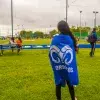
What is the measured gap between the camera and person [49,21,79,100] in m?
7.26

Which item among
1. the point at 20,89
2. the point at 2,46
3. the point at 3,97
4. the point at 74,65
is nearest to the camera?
the point at 74,65

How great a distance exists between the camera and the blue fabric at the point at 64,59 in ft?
23.8

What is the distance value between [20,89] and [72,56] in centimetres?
295

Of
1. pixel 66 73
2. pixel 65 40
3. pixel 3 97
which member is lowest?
pixel 3 97

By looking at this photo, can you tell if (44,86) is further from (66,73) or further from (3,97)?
(66,73)

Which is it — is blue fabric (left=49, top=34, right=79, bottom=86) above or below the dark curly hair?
below

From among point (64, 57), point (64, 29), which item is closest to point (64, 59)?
point (64, 57)

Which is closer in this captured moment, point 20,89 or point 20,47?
point 20,89

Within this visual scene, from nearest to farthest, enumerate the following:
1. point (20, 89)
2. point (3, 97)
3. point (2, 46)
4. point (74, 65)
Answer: point (74, 65), point (3, 97), point (20, 89), point (2, 46)

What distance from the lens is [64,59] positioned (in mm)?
7289

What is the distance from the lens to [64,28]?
24.3 feet

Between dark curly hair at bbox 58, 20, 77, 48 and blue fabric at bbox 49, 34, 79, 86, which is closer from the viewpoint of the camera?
blue fabric at bbox 49, 34, 79, 86

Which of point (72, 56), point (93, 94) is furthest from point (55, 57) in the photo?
point (93, 94)

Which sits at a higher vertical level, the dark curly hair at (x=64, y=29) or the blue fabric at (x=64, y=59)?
the dark curly hair at (x=64, y=29)
